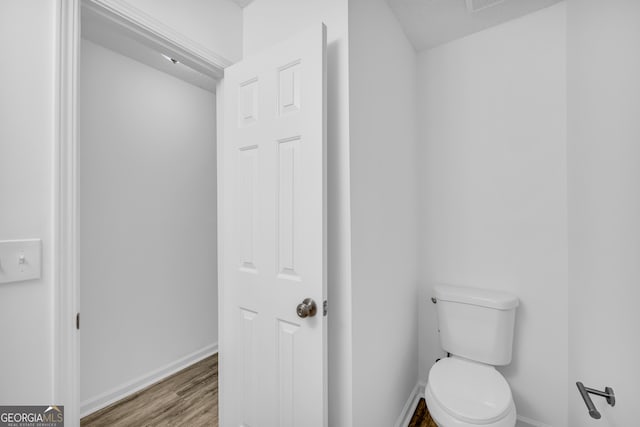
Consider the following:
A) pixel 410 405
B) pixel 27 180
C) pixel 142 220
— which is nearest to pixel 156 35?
pixel 27 180

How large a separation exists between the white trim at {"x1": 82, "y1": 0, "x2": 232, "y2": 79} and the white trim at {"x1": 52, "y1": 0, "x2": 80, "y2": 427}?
0.11 m

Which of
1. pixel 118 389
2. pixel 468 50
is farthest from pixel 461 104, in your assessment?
pixel 118 389

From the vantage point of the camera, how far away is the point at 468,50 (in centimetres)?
177

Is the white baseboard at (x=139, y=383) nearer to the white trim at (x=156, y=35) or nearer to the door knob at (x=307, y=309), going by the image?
the door knob at (x=307, y=309)

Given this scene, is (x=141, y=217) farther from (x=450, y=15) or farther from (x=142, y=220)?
(x=450, y=15)

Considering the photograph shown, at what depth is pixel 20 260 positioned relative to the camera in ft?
2.78

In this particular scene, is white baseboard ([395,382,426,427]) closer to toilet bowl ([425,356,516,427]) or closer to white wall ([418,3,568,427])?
white wall ([418,3,568,427])

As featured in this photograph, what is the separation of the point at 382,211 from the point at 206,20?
1.28 meters

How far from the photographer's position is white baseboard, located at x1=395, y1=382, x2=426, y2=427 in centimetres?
164

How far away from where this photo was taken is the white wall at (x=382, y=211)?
120 cm

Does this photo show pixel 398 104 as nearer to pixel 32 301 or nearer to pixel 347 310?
pixel 347 310

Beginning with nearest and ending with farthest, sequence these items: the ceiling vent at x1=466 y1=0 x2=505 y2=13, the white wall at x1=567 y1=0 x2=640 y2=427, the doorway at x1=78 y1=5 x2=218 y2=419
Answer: the white wall at x1=567 y1=0 x2=640 y2=427, the ceiling vent at x1=466 y1=0 x2=505 y2=13, the doorway at x1=78 y1=5 x2=218 y2=419

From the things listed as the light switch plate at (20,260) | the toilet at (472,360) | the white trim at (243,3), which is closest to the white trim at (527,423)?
the toilet at (472,360)

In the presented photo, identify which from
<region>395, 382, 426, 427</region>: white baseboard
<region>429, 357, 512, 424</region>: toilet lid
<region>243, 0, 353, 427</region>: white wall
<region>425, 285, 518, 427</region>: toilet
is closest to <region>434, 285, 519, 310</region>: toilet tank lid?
<region>425, 285, 518, 427</region>: toilet
